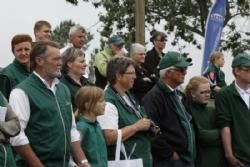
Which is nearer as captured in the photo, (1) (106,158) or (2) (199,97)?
(1) (106,158)

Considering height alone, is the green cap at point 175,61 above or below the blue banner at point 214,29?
above

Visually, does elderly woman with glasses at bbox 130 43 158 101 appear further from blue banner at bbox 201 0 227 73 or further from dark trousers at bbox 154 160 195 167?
blue banner at bbox 201 0 227 73

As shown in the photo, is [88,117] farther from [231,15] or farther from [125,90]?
[231,15]

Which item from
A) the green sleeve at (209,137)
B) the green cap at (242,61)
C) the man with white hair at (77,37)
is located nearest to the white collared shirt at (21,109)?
the green sleeve at (209,137)

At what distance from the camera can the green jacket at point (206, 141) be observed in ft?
23.1

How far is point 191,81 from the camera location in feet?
23.4

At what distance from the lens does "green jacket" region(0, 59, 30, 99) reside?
596cm

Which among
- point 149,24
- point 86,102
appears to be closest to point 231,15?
point 149,24

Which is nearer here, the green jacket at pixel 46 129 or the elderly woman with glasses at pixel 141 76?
the green jacket at pixel 46 129

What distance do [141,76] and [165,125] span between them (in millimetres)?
2342

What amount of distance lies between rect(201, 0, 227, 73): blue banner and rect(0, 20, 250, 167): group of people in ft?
13.0

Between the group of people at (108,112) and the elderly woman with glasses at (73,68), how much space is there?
0.03 feet

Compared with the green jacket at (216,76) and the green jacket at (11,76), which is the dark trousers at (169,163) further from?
the green jacket at (216,76)

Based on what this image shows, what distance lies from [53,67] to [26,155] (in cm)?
79
